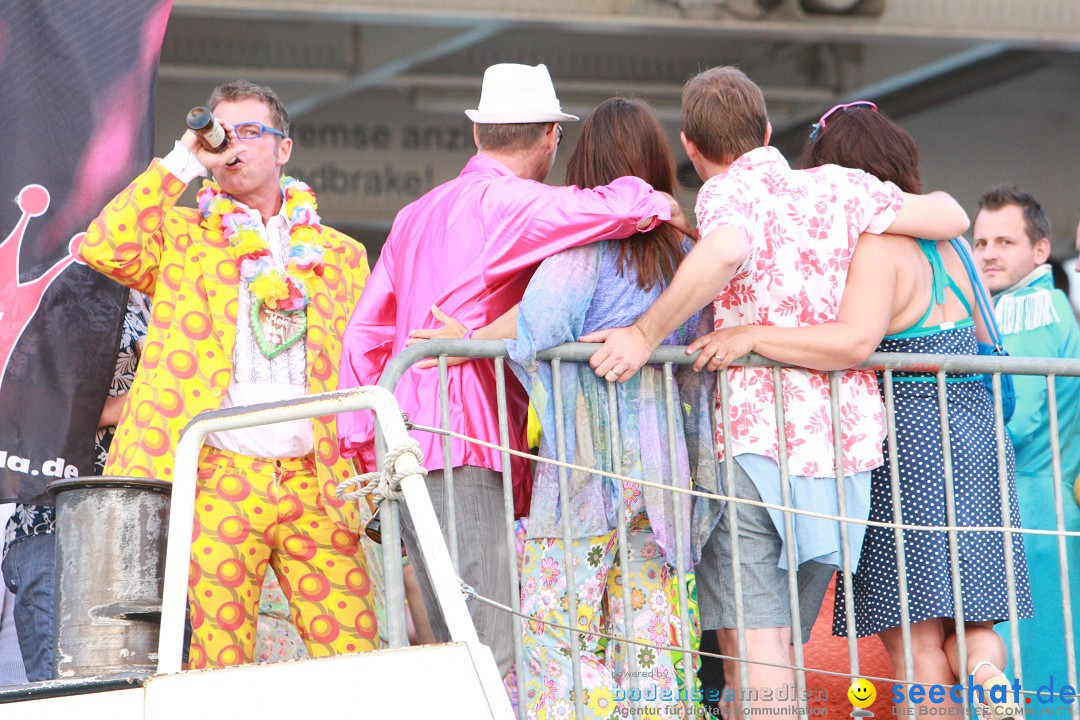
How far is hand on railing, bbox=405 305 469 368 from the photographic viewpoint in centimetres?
337

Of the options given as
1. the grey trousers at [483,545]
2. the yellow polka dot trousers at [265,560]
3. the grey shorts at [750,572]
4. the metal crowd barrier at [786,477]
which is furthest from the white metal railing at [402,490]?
the grey shorts at [750,572]

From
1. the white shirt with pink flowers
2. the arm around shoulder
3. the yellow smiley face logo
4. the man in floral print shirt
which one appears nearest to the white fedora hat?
the man in floral print shirt

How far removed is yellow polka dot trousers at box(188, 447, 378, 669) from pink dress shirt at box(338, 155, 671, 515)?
0.85ft

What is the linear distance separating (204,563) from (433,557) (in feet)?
4.37

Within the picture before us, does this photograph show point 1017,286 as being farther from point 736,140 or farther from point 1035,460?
point 736,140

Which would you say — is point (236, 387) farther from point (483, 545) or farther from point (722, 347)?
point (722, 347)

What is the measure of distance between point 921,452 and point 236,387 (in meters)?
1.92

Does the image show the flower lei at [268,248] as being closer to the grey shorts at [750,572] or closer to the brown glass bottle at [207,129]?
the brown glass bottle at [207,129]

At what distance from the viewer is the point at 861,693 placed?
3449mm

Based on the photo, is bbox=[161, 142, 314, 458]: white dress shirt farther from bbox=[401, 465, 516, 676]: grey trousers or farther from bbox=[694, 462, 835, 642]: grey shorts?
bbox=[694, 462, 835, 642]: grey shorts

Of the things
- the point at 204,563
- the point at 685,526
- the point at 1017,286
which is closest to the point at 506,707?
the point at 685,526

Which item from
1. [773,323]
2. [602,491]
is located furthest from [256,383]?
[773,323]

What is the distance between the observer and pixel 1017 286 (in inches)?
187

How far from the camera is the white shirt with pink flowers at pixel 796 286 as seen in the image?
3.40 meters
